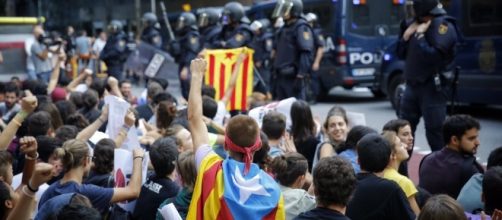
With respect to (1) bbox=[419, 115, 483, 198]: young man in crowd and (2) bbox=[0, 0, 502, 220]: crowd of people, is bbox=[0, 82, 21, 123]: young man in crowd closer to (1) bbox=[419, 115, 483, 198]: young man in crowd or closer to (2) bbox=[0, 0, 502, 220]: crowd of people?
(2) bbox=[0, 0, 502, 220]: crowd of people

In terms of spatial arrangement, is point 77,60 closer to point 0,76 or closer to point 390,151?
point 0,76

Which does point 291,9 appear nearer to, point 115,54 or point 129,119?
point 129,119

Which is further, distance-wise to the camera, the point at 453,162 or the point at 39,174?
the point at 453,162

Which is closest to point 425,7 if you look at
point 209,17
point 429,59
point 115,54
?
point 429,59

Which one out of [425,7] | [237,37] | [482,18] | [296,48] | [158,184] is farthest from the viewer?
[237,37]

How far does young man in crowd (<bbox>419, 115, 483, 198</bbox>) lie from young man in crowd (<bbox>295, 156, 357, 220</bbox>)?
196 cm

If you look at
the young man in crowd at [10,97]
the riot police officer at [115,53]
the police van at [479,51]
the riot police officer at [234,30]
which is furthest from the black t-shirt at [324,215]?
the riot police officer at [115,53]

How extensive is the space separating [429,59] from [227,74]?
3480mm

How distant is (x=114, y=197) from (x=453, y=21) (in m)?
4.66

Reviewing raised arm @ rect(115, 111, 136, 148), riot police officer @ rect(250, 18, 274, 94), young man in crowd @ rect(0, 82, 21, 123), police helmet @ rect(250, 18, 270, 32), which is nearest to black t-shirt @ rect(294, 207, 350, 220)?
raised arm @ rect(115, 111, 136, 148)

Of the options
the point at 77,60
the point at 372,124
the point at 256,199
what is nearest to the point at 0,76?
the point at 372,124

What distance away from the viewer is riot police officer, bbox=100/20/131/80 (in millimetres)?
17062

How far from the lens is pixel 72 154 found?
519 centimetres

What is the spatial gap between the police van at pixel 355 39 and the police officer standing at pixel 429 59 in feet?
25.3
